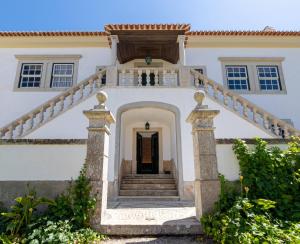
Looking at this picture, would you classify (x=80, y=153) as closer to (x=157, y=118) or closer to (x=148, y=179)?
(x=148, y=179)

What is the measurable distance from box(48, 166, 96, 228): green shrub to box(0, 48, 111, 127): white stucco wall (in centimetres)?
730

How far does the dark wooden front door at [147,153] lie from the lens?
36.5 ft

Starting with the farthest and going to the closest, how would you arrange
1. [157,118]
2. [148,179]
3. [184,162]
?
[157,118]
[148,179]
[184,162]

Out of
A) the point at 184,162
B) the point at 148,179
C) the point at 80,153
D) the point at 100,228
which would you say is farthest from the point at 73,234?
the point at 148,179

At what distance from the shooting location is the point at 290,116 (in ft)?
32.7

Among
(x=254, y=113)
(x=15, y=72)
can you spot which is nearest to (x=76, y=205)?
(x=254, y=113)

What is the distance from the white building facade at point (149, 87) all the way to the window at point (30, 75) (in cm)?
5

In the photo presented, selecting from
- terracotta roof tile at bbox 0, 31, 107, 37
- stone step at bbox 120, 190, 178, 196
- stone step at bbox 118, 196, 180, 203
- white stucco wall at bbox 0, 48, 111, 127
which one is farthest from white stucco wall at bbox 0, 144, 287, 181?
terracotta roof tile at bbox 0, 31, 107, 37

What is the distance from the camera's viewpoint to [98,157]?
13.8 feet

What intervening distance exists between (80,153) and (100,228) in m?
1.61

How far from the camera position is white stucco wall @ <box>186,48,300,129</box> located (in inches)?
397

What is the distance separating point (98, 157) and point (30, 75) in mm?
8623

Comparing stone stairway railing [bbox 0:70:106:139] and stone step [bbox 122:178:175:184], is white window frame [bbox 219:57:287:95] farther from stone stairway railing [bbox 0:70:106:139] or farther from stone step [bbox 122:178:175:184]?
stone stairway railing [bbox 0:70:106:139]

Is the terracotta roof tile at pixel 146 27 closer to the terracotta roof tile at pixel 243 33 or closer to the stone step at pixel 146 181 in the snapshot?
the terracotta roof tile at pixel 243 33
